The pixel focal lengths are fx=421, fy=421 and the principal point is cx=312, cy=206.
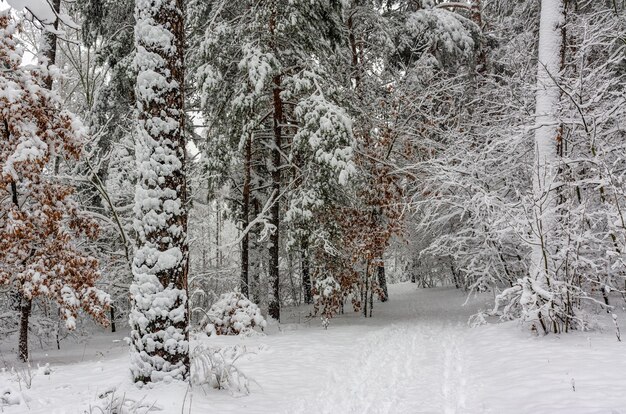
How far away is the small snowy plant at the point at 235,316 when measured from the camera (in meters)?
10.0

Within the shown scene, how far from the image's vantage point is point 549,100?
8.06 m

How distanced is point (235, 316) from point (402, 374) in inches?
195

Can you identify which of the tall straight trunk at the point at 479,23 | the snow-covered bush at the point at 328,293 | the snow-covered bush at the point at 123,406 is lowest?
the snow-covered bush at the point at 123,406

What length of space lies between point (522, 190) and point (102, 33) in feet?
40.1

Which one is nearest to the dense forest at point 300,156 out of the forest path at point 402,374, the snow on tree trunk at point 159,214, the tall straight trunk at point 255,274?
the snow on tree trunk at point 159,214

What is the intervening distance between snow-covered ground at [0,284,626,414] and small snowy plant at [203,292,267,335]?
504 millimetres

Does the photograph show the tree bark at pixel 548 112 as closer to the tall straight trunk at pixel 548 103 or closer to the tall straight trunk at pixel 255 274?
the tall straight trunk at pixel 548 103

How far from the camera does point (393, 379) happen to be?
20.3 ft

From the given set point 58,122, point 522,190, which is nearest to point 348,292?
point 522,190

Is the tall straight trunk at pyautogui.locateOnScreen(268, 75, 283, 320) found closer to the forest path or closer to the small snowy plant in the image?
the small snowy plant

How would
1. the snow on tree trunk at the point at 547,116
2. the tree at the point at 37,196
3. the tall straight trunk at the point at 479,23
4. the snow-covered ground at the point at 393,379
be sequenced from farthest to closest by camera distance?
the tall straight trunk at the point at 479,23
the snow on tree trunk at the point at 547,116
the tree at the point at 37,196
the snow-covered ground at the point at 393,379

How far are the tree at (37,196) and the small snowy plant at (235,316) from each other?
3389 millimetres

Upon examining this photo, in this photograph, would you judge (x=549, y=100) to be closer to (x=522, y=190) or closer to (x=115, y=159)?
(x=522, y=190)

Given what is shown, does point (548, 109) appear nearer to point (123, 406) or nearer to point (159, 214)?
point (159, 214)
